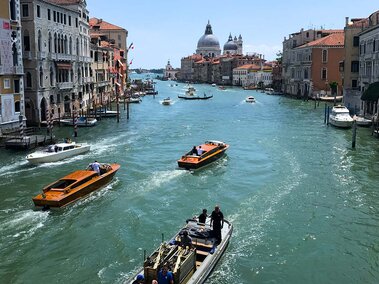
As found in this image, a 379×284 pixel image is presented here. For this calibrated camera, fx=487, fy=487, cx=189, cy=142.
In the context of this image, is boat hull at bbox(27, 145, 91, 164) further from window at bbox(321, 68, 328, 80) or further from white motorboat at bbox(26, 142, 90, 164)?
window at bbox(321, 68, 328, 80)

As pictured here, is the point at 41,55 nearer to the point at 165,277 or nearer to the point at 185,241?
the point at 185,241

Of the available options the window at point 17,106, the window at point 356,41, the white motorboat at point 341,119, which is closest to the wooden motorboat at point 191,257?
the window at point 17,106

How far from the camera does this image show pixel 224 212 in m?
18.1

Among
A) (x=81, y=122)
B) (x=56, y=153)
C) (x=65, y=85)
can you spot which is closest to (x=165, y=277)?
(x=56, y=153)

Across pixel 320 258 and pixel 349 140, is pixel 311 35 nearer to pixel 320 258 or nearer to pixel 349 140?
pixel 349 140

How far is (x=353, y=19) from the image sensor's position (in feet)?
197

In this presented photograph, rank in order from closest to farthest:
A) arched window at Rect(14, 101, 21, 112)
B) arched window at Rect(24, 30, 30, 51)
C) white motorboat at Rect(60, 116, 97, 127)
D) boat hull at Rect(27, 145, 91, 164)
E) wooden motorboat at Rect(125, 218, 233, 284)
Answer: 1. wooden motorboat at Rect(125, 218, 233, 284)
2. boat hull at Rect(27, 145, 91, 164)
3. arched window at Rect(14, 101, 21, 112)
4. arched window at Rect(24, 30, 30, 51)
5. white motorboat at Rect(60, 116, 97, 127)

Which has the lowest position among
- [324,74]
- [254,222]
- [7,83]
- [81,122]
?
[254,222]

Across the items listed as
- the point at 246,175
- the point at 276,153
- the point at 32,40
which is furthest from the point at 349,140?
the point at 32,40

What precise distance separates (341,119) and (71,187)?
89.2ft

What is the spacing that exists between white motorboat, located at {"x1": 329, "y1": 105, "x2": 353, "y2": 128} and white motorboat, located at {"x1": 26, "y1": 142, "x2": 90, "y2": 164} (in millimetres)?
21298

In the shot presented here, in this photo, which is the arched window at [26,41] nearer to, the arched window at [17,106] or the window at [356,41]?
the arched window at [17,106]

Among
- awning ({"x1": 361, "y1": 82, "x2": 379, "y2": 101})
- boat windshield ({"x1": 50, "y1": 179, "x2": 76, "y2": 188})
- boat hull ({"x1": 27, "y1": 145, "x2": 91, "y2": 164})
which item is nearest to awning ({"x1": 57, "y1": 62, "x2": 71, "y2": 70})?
boat hull ({"x1": 27, "y1": 145, "x2": 91, "y2": 164})

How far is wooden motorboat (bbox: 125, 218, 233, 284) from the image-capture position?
11.4 m
